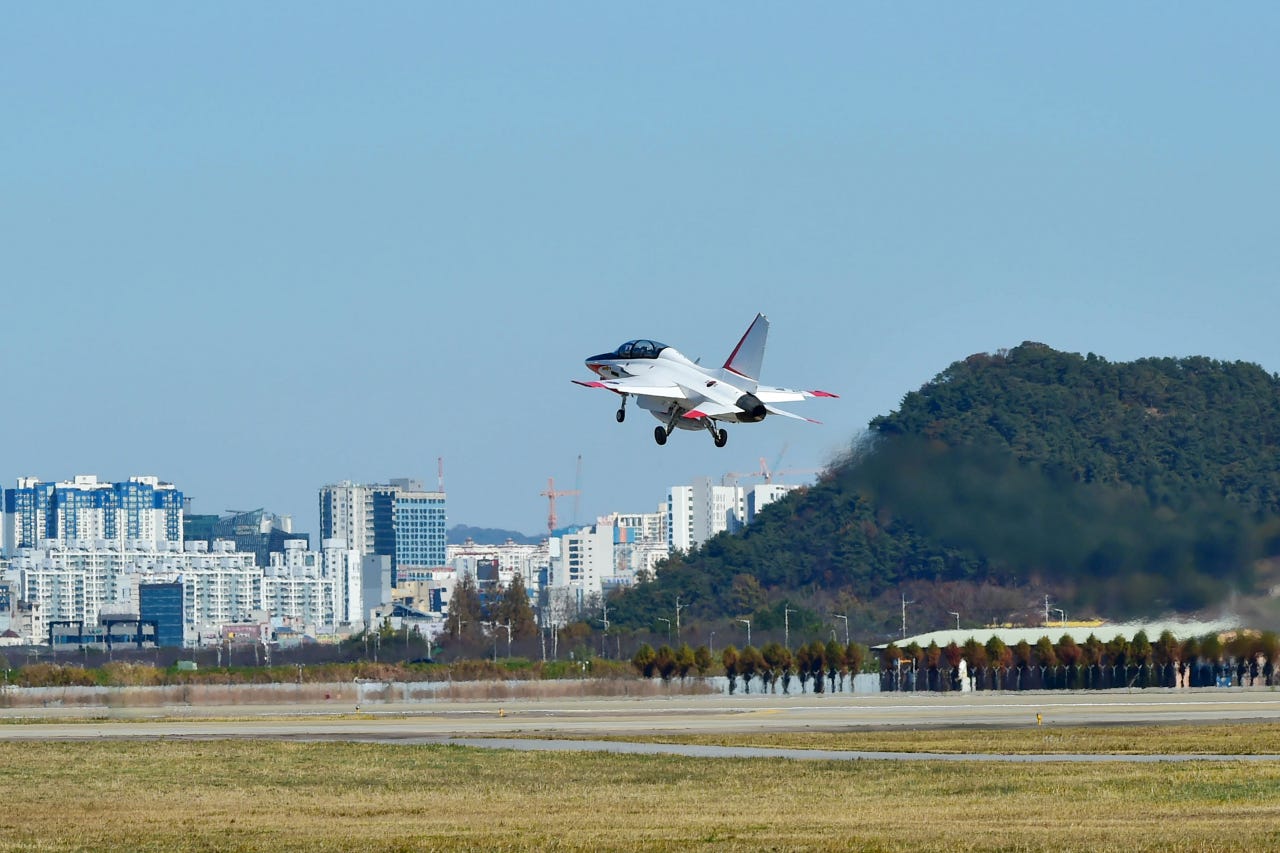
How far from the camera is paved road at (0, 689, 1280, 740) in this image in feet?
290

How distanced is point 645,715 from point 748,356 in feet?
169

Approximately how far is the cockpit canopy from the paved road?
3309 cm

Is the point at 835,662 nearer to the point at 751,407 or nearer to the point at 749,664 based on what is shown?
the point at 749,664

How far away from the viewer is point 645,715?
10238 centimetres

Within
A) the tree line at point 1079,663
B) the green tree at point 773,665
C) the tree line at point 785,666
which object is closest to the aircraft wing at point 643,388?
the tree line at point 1079,663

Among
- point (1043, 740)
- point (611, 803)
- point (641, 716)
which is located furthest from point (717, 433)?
point (641, 716)

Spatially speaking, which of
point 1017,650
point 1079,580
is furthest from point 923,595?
point 1079,580

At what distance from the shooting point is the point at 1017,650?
13812 cm

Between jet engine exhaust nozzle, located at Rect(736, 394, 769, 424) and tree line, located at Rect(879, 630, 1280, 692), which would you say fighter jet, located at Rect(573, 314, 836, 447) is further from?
tree line, located at Rect(879, 630, 1280, 692)

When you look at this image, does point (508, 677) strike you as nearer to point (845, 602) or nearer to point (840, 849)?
point (845, 602)

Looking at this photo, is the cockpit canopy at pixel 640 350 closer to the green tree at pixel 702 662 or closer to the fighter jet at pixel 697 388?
the fighter jet at pixel 697 388

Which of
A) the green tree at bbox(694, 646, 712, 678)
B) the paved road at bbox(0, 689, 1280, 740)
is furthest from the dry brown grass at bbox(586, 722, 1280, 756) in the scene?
the green tree at bbox(694, 646, 712, 678)

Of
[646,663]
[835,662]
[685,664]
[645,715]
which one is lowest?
[645,715]

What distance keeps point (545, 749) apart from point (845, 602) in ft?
363
